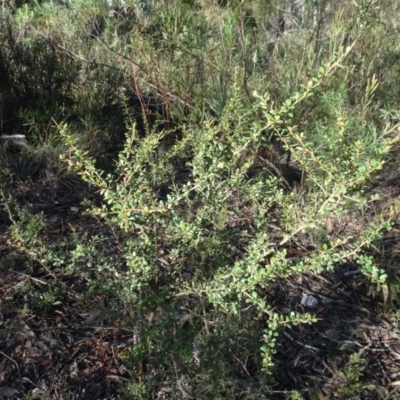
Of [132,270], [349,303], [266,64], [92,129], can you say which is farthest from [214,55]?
[132,270]

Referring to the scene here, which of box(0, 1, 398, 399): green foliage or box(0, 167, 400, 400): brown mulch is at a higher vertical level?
box(0, 1, 398, 399): green foliage

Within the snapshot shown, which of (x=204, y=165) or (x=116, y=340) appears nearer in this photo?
(x=204, y=165)

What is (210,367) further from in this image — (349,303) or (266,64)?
(266,64)

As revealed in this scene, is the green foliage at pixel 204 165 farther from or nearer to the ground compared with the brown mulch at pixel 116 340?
farther from the ground

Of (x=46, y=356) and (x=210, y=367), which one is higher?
(x=210, y=367)

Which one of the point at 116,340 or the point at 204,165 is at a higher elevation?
the point at 204,165

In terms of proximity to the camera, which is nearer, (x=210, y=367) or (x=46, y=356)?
(x=210, y=367)

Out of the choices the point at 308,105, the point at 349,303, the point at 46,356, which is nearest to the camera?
the point at 46,356

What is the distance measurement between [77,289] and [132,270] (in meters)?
0.63

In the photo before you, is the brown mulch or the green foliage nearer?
the green foliage

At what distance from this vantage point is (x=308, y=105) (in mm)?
3895

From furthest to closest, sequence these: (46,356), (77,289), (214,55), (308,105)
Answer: (214,55) < (308,105) < (77,289) < (46,356)

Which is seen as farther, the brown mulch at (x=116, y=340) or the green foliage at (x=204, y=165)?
the brown mulch at (x=116, y=340)

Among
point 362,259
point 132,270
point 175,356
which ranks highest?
point 362,259
